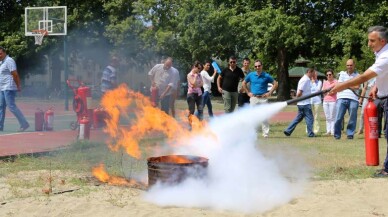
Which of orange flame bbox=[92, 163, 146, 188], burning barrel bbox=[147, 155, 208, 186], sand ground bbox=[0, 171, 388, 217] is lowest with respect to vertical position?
sand ground bbox=[0, 171, 388, 217]

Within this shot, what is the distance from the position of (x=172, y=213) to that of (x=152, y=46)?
132 ft

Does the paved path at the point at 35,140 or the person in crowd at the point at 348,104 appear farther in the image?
the person in crowd at the point at 348,104

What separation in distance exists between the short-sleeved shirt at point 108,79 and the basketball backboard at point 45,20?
15.1 m

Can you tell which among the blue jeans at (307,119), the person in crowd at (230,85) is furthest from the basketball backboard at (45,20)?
the blue jeans at (307,119)

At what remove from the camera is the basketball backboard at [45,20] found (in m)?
28.7

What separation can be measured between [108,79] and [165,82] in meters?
1.51

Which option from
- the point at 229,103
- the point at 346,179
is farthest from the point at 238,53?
the point at 346,179

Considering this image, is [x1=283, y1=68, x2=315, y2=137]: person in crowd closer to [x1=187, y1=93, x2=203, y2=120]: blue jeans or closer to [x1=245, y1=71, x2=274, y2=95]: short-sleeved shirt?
[x1=245, y1=71, x2=274, y2=95]: short-sleeved shirt

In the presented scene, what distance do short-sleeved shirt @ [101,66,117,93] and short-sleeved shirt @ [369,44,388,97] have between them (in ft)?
25.6

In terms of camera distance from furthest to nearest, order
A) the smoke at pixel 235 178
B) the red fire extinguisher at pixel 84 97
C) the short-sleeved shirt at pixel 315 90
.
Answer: the short-sleeved shirt at pixel 315 90 < the red fire extinguisher at pixel 84 97 < the smoke at pixel 235 178

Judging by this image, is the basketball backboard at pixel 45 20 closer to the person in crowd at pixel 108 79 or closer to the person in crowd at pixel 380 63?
the person in crowd at pixel 108 79

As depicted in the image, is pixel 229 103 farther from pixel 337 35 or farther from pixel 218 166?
pixel 337 35

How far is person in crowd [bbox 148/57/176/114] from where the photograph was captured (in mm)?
13555

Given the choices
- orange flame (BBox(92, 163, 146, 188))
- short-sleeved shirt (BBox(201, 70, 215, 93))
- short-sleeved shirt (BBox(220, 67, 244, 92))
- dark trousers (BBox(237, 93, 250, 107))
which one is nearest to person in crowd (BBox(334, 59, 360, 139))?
dark trousers (BBox(237, 93, 250, 107))
